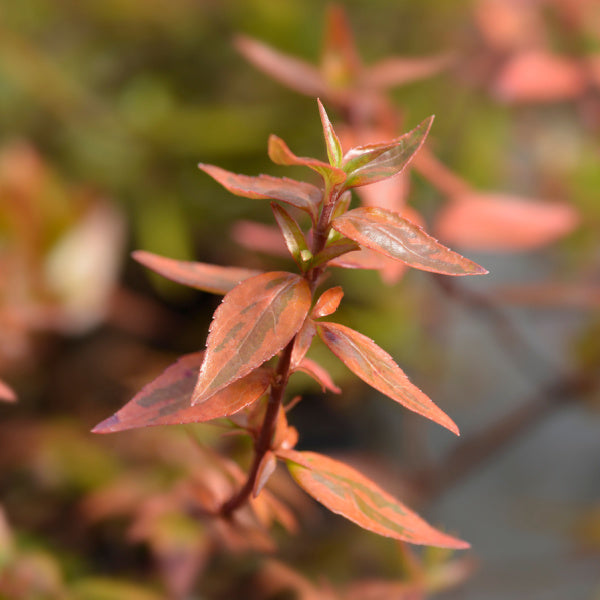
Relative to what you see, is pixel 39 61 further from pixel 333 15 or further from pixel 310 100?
pixel 333 15

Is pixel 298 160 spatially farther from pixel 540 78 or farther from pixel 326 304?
pixel 540 78

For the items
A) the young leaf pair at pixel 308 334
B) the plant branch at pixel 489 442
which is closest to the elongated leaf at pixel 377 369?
the young leaf pair at pixel 308 334

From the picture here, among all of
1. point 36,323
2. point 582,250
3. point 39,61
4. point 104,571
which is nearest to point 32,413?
point 36,323

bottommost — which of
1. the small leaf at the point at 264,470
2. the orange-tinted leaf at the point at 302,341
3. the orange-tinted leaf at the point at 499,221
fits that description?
the orange-tinted leaf at the point at 499,221

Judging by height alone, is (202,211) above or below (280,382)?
below

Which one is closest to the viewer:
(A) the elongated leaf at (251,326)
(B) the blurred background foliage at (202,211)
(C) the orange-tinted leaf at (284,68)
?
(A) the elongated leaf at (251,326)

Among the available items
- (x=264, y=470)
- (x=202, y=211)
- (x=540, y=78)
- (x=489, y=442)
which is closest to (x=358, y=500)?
(x=264, y=470)

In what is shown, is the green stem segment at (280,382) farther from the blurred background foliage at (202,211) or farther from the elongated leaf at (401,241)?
the blurred background foliage at (202,211)

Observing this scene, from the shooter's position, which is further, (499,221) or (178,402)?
(499,221)
